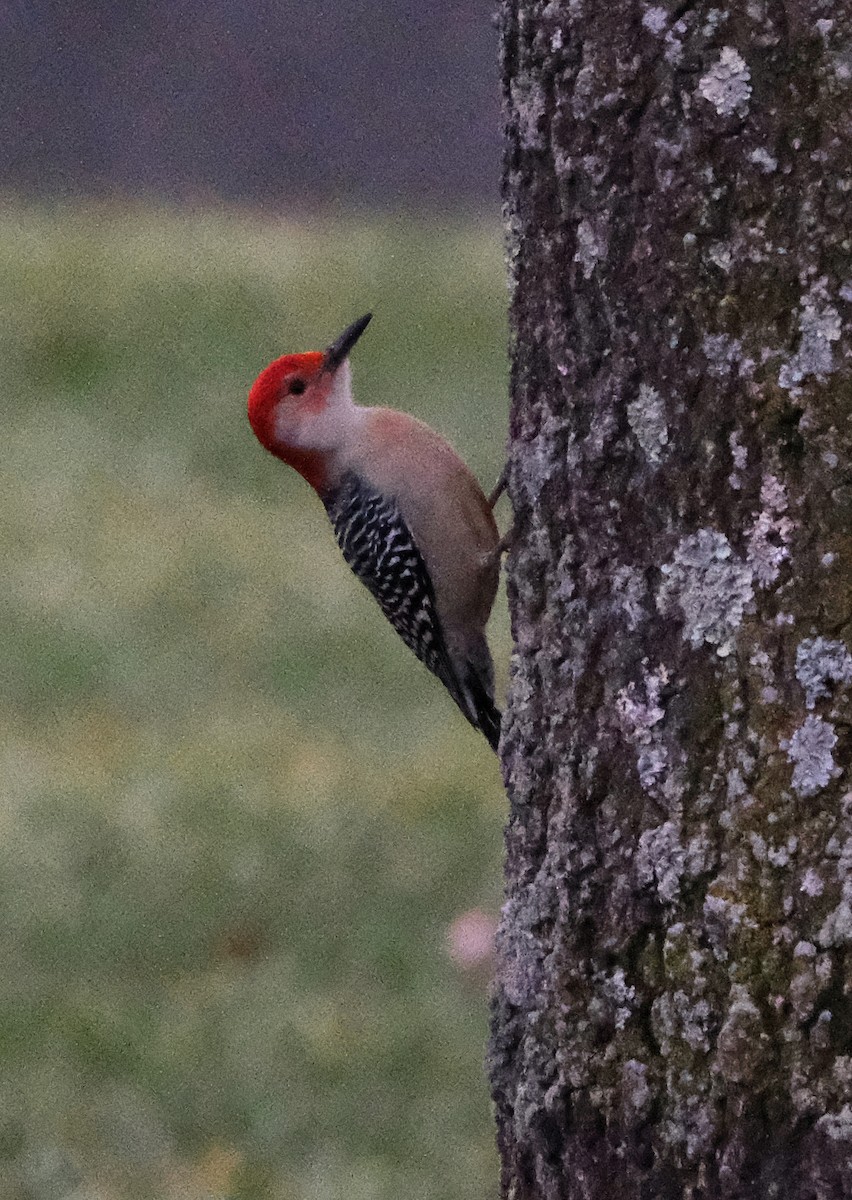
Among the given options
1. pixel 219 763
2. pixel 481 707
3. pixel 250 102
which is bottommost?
pixel 481 707

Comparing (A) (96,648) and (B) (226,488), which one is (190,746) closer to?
(A) (96,648)

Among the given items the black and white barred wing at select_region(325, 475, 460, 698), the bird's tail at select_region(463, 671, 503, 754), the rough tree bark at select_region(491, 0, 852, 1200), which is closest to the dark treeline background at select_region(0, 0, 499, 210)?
the black and white barred wing at select_region(325, 475, 460, 698)

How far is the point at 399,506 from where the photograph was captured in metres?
4.50

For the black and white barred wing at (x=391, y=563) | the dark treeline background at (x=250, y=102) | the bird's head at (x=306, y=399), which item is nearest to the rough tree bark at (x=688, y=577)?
the black and white barred wing at (x=391, y=563)

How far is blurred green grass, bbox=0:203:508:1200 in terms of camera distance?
436 cm

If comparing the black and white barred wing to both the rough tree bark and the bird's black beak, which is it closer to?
the bird's black beak

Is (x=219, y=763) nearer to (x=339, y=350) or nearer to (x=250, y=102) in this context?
(x=339, y=350)

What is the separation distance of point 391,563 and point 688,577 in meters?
2.02

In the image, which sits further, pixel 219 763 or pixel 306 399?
pixel 219 763

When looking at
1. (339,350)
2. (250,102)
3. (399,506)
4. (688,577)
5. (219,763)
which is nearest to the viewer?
(688,577)

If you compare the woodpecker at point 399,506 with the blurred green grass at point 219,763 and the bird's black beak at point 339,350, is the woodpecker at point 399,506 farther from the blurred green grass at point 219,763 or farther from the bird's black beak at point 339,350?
the blurred green grass at point 219,763

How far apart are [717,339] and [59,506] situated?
5.94 meters

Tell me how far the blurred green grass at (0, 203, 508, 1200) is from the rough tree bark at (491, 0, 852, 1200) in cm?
158

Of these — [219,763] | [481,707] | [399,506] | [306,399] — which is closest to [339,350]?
[306,399]
